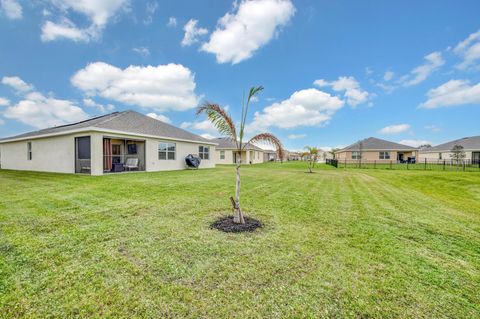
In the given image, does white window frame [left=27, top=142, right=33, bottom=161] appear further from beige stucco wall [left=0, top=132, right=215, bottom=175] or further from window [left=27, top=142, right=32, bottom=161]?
beige stucco wall [left=0, top=132, right=215, bottom=175]

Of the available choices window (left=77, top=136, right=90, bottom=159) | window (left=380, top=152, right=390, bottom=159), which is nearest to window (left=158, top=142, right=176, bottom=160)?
window (left=77, top=136, right=90, bottom=159)

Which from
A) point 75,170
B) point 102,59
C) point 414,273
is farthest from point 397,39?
point 75,170

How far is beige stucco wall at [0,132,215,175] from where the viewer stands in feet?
39.5

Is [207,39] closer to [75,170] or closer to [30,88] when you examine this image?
[75,170]

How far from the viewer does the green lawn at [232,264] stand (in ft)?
6.59

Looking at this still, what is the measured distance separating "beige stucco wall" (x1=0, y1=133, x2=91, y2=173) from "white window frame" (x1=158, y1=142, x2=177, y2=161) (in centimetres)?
493

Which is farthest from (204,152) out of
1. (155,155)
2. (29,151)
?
(29,151)

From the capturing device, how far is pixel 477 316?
1.96 meters

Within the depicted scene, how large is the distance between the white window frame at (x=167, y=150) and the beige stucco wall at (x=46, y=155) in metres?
4.93

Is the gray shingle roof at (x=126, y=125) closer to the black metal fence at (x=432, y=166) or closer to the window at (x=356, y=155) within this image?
the black metal fence at (x=432, y=166)

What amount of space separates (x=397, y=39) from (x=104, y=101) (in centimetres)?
2441

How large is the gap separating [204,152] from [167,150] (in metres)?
4.76

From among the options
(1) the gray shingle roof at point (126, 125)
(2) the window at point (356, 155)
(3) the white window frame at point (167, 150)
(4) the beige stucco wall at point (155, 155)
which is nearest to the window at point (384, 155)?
(2) the window at point (356, 155)

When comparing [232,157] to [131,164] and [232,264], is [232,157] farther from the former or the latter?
[232,264]
